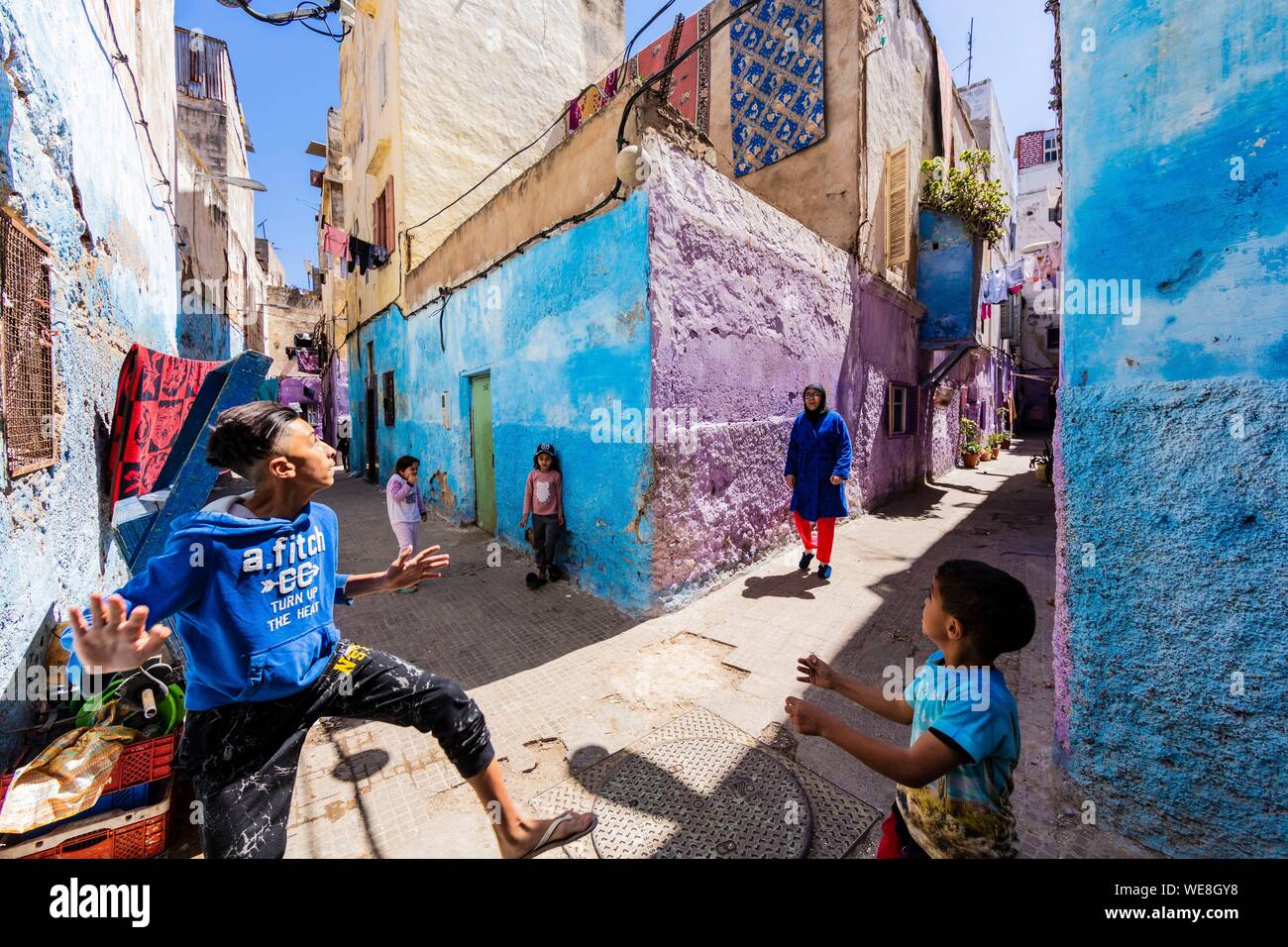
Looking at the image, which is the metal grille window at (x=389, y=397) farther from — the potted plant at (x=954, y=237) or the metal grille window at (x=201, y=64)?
the metal grille window at (x=201, y=64)

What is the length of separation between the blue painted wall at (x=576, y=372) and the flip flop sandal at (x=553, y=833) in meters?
2.33

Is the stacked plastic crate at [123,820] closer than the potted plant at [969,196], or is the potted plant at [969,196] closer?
the stacked plastic crate at [123,820]

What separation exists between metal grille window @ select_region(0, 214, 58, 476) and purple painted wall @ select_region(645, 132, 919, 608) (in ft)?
11.5

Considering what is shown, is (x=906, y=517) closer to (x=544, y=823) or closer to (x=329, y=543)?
(x=544, y=823)

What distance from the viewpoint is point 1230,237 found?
1748 millimetres

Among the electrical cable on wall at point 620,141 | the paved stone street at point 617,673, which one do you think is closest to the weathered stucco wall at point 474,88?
the electrical cable on wall at point 620,141

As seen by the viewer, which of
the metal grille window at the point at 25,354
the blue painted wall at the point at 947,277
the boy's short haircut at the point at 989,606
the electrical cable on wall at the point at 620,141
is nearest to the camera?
the boy's short haircut at the point at 989,606

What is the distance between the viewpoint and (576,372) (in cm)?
506

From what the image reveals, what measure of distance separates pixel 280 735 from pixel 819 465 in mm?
4763

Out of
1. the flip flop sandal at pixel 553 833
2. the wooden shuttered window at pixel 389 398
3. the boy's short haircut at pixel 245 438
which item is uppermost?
the wooden shuttered window at pixel 389 398

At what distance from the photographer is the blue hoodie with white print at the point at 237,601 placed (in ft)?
4.64

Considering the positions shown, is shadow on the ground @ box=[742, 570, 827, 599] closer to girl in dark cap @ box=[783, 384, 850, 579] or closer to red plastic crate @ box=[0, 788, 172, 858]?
girl in dark cap @ box=[783, 384, 850, 579]

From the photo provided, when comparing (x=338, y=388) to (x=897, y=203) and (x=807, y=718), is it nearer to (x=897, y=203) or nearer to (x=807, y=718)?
(x=897, y=203)
